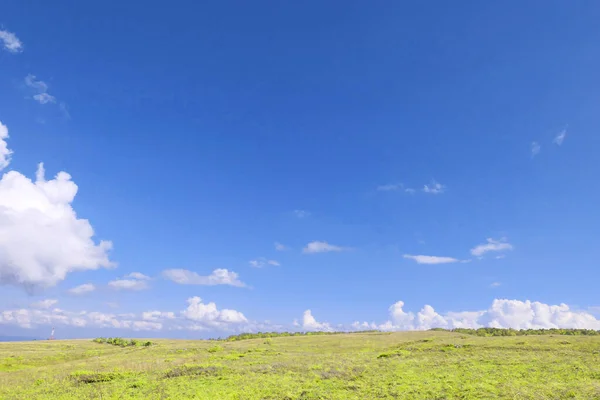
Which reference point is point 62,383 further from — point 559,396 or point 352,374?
point 559,396

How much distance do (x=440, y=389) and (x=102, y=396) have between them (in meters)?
26.6

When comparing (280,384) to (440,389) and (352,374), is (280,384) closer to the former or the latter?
(352,374)

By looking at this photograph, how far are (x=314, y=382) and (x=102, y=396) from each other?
56.9 feet

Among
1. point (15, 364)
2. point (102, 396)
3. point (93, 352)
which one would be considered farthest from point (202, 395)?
point (93, 352)

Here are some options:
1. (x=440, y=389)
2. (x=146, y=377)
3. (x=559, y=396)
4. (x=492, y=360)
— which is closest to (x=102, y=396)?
(x=146, y=377)

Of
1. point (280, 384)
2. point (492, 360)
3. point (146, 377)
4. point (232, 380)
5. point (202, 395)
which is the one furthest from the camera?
point (492, 360)

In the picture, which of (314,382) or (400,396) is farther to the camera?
(314,382)

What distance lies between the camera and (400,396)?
88.0ft

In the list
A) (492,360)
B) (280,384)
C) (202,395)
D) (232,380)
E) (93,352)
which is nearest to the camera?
(202,395)

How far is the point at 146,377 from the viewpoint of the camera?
37688 mm

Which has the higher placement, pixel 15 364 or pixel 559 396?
pixel 559 396

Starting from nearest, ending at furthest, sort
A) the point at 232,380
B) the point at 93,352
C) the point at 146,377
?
the point at 232,380 < the point at 146,377 < the point at 93,352

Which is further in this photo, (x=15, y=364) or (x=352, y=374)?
(x=15, y=364)

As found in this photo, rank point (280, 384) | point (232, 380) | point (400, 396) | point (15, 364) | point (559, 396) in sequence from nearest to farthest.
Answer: point (559, 396) < point (400, 396) < point (280, 384) < point (232, 380) < point (15, 364)
